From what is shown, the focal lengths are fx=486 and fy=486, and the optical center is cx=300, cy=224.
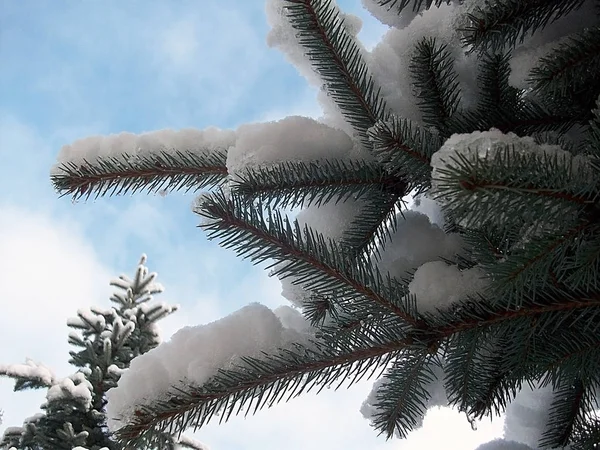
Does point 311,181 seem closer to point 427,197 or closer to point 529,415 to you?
point 427,197

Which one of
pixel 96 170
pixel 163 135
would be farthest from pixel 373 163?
pixel 96 170

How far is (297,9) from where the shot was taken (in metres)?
1.25

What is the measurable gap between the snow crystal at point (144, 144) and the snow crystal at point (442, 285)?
682 mm

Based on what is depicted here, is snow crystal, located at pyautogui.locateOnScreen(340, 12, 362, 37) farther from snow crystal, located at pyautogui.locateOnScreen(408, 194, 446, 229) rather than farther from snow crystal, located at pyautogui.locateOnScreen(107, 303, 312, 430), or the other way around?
snow crystal, located at pyautogui.locateOnScreen(107, 303, 312, 430)

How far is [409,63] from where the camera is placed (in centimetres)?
145

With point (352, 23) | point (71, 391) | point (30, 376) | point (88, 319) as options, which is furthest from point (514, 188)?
point (88, 319)

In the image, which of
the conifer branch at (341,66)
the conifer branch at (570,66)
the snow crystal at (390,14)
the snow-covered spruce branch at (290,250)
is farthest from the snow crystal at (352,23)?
the snow-covered spruce branch at (290,250)

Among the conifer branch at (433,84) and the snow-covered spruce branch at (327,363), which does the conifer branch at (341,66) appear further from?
the snow-covered spruce branch at (327,363)

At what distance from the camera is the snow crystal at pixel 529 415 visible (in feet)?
5.36

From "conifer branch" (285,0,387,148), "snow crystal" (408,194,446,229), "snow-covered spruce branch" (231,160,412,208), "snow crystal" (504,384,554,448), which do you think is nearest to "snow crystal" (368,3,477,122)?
"conifer branch" (285,0,387,148)

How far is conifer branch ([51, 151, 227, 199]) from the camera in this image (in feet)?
4.30

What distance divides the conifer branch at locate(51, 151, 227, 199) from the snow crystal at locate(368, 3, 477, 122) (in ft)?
1.76

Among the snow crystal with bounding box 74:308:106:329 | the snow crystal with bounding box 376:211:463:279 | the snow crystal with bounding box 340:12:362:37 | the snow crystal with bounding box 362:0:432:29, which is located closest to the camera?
the snow crystal with bounding box 376:211:463:279

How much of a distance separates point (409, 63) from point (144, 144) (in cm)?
82
